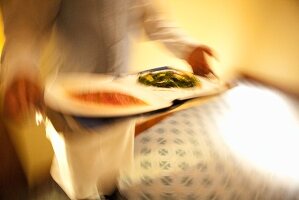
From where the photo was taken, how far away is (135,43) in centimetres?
A: 75

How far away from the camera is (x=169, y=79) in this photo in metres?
0.62

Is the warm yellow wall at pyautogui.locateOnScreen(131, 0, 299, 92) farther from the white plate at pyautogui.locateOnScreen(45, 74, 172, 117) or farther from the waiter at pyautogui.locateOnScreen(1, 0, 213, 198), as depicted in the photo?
the white plate at pyautogui.locateOnScreen(45, 74, 172, 117)

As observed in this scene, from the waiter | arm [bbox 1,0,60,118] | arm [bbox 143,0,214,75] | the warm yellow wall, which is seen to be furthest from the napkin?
the warm yellow wall

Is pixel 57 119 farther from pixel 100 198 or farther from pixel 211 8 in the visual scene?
pixel 211 8

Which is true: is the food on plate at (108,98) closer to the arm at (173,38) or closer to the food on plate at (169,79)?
the food on plate at (169,79)

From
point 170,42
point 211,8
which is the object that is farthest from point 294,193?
point 211,8

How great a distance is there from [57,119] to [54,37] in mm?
191

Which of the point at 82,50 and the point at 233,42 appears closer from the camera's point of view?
the point at 82,50

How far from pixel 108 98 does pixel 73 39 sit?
200 millimetres

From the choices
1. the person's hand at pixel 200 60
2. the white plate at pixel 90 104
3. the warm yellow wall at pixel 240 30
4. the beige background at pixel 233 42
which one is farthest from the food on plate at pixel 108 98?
the warm yellow wall at pixel 240 30

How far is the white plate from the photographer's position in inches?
18.6

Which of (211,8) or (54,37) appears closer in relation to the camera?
(54,37)

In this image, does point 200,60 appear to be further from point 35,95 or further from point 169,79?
point 35,95

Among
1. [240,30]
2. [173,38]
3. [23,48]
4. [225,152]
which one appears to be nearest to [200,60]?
[173,38]
